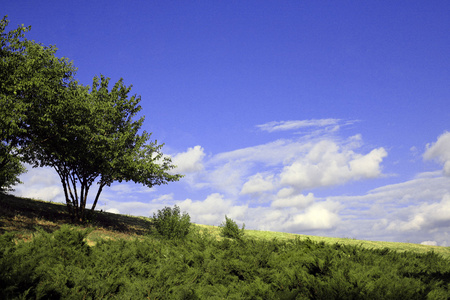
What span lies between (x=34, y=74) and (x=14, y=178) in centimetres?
2402

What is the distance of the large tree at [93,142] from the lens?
2248cm

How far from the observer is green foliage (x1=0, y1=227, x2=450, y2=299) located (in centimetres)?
559

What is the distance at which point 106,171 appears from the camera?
84.5ft

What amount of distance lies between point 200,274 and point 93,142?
65.4 ft

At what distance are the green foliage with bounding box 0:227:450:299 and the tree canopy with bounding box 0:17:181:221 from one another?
12.7 metres

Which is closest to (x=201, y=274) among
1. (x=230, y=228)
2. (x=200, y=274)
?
(x=200, y=274)

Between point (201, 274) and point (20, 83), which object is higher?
point (20, 83)

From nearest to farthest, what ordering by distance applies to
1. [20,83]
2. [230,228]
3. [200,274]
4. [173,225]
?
1. [200,274]
2. [20,83]
3. [173,225]
4. [230,228]

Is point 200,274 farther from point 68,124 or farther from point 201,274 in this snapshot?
point 68,124

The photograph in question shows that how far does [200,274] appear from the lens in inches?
310

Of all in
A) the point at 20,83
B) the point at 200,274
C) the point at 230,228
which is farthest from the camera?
the point at 230,228

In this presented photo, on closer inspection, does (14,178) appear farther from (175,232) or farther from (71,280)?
(71,280)

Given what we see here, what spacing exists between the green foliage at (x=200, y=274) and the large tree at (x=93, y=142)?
47.2ft

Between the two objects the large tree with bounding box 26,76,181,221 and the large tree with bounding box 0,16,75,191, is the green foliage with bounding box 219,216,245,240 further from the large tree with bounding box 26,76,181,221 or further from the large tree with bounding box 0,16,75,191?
the large tree with bounding box 0,16,75,191
